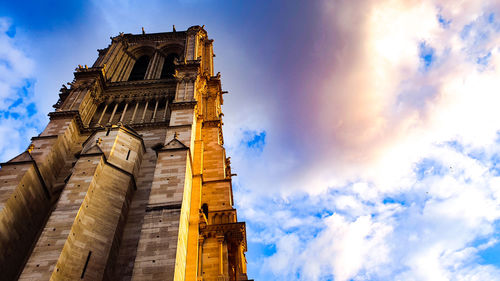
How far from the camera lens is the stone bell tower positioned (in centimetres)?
1205

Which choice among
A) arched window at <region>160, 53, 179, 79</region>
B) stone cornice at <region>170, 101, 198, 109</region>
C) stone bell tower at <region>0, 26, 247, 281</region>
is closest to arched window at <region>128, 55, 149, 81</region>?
arched window at <region>160, 53, 179, 79</region>

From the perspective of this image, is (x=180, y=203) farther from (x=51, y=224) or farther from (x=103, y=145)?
(x=103, y=145)

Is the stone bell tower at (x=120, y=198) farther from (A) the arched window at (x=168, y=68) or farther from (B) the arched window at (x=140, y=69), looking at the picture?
(A) the arched window at (x=168, y=68)

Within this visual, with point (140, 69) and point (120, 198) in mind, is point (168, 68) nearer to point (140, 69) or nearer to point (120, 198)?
point (140, 69)

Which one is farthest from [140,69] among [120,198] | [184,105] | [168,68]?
[120,198]

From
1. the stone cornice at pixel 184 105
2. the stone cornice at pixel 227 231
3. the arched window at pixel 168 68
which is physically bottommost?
the stone cornice at pixel 227 231

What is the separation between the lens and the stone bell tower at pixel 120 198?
12.0 metres

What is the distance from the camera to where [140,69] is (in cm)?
3472

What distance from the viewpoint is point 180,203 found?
45.0ft

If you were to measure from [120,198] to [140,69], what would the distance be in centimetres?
2241

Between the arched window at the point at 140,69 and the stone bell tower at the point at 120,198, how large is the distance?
7.51 m

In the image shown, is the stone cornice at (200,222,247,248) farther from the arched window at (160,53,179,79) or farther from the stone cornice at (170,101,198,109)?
the arched window at (160,53,179,79)

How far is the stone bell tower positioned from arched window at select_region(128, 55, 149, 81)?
24.6 ft

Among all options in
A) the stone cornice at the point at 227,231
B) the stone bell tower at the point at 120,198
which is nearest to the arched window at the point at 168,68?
the stone bell tower at the point at 120,198
